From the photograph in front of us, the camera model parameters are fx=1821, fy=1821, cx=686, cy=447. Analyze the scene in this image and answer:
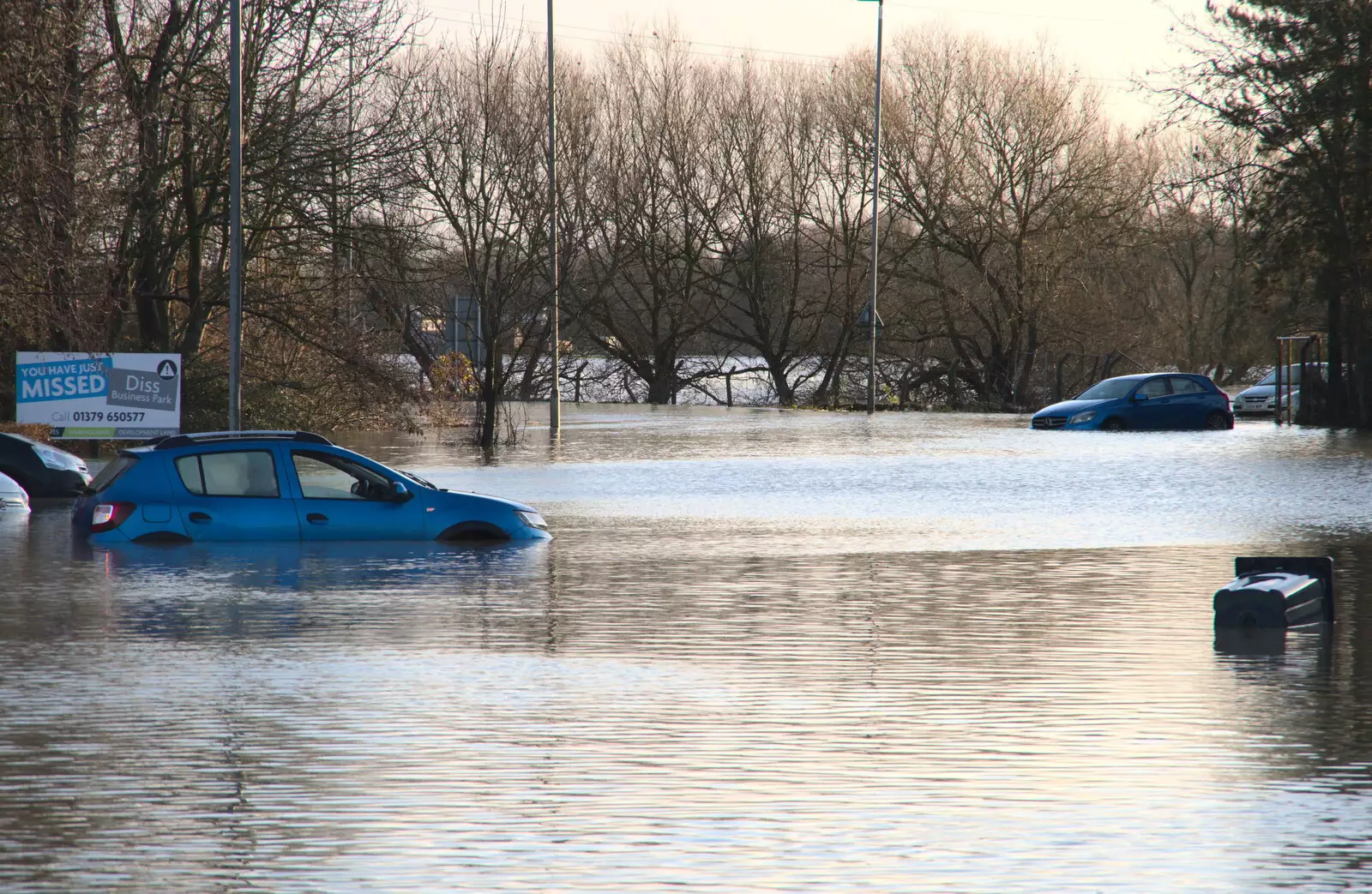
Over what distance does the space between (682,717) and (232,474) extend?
9.67 m

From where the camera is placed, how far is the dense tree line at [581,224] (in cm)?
2980

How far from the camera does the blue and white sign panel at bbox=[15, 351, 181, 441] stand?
2730cm

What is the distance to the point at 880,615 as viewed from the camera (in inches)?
500

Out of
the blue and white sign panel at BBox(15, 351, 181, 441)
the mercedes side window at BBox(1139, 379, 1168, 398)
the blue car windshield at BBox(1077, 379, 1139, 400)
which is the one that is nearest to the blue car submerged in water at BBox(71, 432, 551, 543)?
the blue and white sign panel at BBox(15, 351, 181, 441)

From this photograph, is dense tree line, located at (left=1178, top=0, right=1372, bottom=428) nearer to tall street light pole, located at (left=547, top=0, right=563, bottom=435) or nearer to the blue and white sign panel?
tall street light pole, located at (left=547, top=0, right=563, bottom=435)

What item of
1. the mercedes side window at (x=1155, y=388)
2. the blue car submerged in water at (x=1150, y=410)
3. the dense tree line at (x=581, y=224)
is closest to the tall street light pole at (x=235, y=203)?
the dense tree line at (x=581, y=224)

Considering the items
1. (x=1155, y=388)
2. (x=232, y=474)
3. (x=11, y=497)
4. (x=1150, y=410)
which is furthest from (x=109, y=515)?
(x=1155, y=388)

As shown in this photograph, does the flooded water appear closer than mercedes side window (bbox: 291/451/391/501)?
Yes

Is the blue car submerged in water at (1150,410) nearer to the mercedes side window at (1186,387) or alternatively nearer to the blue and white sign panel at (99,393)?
the mercedes side window at (1186,387)

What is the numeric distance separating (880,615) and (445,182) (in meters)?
36.6

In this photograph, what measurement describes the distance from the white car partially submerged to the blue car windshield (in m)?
29.4

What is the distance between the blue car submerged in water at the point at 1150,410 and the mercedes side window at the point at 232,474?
98.0 feet

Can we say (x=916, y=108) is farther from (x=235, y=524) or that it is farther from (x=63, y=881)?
(x=63, y=881)

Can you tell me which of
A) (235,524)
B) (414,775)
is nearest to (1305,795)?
(414,775)
